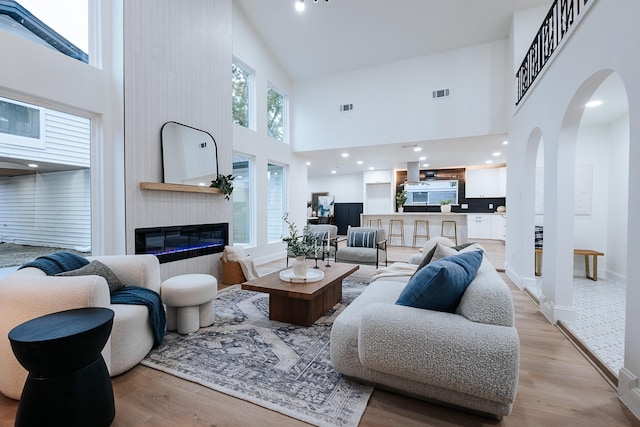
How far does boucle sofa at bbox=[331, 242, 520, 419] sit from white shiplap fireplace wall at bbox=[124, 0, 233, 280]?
9.79 feet

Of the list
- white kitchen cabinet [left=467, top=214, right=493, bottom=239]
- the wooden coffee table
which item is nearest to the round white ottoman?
the wooden coffee table

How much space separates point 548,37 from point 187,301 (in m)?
4.86

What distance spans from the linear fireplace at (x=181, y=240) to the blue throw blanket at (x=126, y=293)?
1110 millimetres

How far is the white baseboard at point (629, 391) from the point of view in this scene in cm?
161

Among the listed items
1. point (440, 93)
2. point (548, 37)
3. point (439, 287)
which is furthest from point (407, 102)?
point (439, 287)

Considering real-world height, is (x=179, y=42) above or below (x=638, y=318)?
above

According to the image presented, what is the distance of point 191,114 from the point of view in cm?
413

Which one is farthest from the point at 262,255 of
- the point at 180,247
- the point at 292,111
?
the point at 292,111

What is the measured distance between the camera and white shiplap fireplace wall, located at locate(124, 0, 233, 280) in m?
3.35

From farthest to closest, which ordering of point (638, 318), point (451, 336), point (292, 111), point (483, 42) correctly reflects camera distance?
point (292, 111), point (483, 42), point (638, 318), point (451, 336)

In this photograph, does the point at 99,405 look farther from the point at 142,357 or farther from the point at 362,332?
the point at 362,332

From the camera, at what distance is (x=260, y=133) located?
5766 mm

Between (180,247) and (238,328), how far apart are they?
185 cm

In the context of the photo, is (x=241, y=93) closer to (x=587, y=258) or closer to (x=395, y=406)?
(x=395, y=406)
